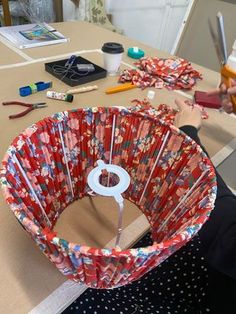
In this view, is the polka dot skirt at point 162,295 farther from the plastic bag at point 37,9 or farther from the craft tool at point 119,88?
the plastic bag at point 37,9

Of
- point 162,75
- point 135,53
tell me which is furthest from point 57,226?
point 135,53

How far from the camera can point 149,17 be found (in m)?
2.04

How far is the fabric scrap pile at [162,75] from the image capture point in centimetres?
87

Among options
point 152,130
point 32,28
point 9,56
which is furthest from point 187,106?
point 32,28

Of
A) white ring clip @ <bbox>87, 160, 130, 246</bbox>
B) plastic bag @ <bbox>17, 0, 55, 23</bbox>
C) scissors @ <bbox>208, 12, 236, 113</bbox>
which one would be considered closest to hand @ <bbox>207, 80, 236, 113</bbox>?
scissors @ <bbox>208, 12, 236, 113</bbox>

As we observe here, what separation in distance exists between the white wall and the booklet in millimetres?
998

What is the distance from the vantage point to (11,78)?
2.61ft

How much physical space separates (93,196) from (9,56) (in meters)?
0.66

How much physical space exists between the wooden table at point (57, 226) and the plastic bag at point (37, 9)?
106 cm

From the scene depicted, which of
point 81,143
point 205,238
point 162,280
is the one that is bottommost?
point 162,280

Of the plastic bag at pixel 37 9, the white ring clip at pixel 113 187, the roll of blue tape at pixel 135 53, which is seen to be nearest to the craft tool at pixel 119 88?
the roll of blue tape at pixel 135 53

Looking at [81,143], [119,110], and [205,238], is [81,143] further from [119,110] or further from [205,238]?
[205,238]

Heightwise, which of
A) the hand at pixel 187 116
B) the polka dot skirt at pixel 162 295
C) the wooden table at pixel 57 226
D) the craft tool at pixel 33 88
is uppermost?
the craft tool at pixel 33 88

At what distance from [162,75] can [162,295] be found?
65 centimetres
